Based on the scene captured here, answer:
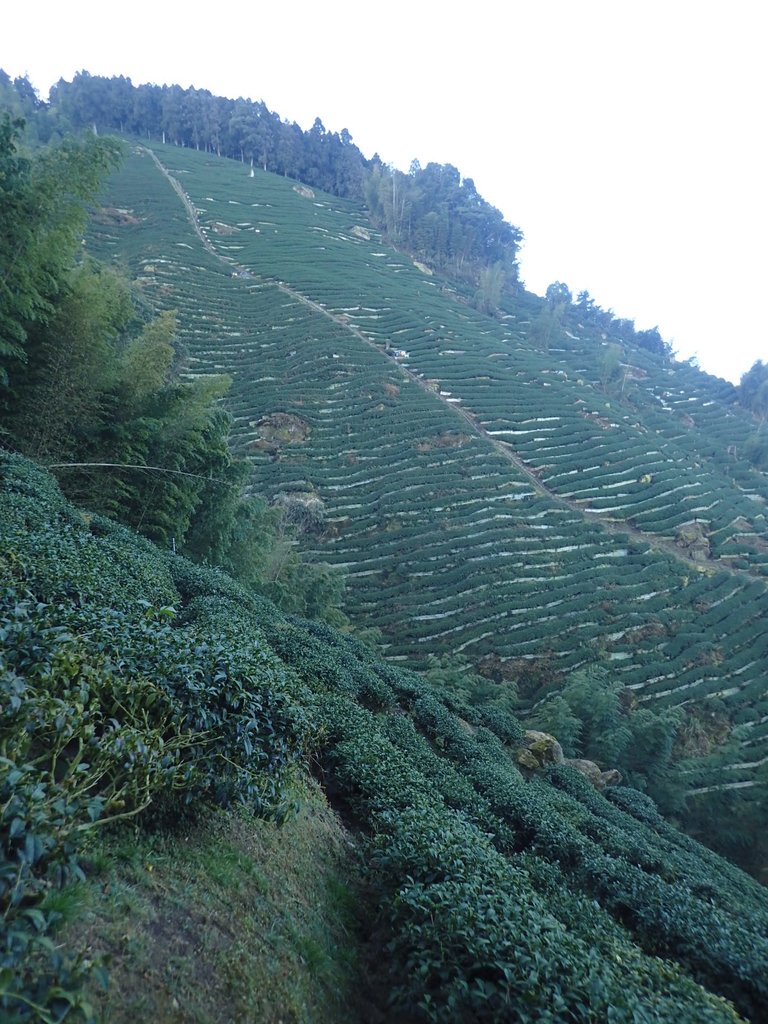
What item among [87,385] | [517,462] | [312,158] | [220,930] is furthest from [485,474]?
[312,158]

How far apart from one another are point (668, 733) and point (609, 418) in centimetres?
3702

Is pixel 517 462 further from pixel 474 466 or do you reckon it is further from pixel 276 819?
pixel 276 819

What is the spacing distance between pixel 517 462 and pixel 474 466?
4.18 m

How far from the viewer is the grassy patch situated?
264 cm

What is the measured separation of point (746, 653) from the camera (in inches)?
1069

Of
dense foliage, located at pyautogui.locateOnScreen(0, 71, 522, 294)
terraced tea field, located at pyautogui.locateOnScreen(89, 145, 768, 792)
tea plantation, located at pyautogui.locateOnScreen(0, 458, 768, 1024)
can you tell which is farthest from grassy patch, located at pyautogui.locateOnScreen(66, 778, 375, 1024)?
dense foliage, located at pyautogui.locateOnScreen(0, 71, 522, 294)

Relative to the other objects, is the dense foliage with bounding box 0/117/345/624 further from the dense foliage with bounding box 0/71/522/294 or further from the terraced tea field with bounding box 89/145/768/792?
the dense foliage with bounding box 0/71/522/294

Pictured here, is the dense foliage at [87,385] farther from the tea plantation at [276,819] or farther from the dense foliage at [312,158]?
the dense foliage at [312,158]

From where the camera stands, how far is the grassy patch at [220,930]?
104 inches

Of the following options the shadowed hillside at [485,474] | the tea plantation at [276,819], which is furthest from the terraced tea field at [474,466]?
the tea plantation at [276,819]

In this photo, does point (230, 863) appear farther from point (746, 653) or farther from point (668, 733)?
point (746, 653)

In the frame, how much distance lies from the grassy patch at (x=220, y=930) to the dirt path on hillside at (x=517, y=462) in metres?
33.6

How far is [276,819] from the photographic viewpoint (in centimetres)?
421

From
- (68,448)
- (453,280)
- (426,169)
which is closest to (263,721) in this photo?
(68,448)
